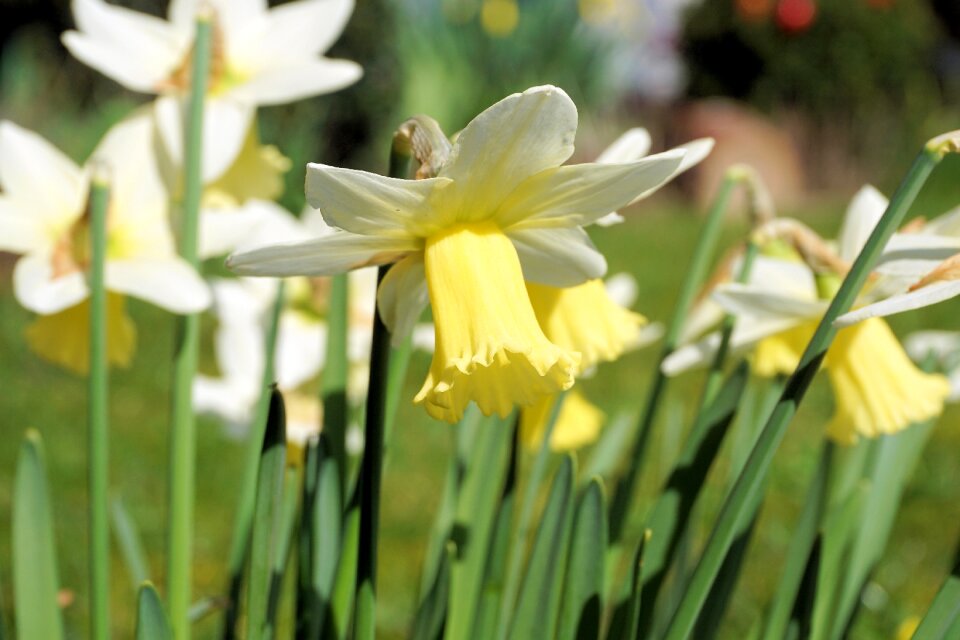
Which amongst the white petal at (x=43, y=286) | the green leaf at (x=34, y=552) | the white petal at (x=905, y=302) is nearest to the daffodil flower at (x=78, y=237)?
the white petal at (x=43, y=286)

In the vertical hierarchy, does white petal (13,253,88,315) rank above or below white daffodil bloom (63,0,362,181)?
below

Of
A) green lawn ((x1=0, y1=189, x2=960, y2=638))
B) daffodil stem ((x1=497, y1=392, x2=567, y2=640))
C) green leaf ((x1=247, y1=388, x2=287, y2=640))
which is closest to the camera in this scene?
green leaf ((x1=247, y1=388, x2=287, y2=640))

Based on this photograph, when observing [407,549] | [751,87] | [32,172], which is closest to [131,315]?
[407,549]

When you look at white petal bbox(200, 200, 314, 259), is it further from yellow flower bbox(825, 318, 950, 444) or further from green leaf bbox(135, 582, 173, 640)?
yellow flower bbox(825, 318, 950, 444)

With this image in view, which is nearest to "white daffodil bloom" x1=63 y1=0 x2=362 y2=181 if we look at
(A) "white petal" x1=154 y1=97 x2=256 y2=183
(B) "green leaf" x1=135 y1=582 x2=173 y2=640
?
(A) "white petal" x1=154 y1=97 x2=256 y2=183

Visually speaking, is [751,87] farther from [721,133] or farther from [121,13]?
[121,13]

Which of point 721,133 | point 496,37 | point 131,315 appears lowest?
point 131,315
